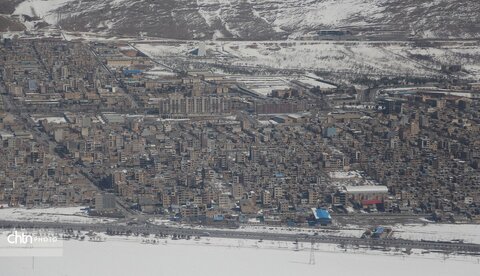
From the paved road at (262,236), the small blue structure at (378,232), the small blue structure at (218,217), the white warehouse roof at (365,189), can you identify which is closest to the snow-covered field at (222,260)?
the paved road at (262,236)

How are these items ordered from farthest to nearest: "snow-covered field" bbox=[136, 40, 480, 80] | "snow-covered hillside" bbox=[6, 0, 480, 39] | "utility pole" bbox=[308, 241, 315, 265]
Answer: "snow-covered hillside" bbox=[6, 0, 480, 39] < "snow-covered field" bbox=[136, 40, 480, 80] < "utility pole" bbox=[308, 241, 315, 265]

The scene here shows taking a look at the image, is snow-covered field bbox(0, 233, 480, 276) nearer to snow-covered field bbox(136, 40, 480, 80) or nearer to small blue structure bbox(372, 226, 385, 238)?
small blue structure bbox(372, 226, 385, 238)

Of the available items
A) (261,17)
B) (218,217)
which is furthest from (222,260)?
(261,17)

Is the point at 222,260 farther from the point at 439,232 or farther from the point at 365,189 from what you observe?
the point at 365,189

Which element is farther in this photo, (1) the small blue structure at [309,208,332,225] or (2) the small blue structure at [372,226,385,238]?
(1) the small blue structure at [309,208,332,225]

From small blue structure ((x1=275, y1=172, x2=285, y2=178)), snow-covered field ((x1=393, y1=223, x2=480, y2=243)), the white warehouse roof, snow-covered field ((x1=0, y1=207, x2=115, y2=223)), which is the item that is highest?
small blue structure ((x1=275, y1=172, x2=285, y2=178))

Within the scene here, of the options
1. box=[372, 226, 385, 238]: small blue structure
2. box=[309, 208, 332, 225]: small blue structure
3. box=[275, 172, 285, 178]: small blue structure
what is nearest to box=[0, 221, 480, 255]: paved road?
box=[372, 226, 385, 238]: small blue structure

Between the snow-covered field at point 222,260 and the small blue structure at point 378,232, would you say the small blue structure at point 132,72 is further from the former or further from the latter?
the snow-covered field at point 222,260
